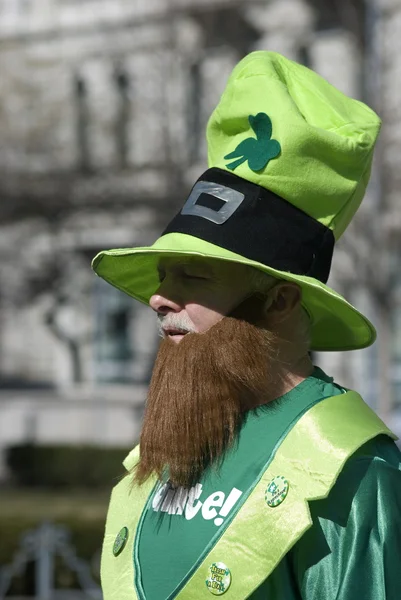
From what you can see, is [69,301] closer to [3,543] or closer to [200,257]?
[3,543]

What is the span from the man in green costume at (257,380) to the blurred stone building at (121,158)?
8740mm

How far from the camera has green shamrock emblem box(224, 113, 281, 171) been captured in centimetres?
241

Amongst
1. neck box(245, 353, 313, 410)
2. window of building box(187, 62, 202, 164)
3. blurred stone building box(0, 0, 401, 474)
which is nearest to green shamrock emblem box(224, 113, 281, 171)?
neck box(245, 353, 313, 410)

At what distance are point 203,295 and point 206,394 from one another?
22 cm

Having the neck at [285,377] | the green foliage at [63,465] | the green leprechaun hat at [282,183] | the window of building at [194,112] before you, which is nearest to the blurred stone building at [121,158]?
the window of building at [194,112]

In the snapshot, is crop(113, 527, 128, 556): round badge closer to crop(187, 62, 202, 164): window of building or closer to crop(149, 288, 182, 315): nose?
crop(149, 288, 182, 315): nose

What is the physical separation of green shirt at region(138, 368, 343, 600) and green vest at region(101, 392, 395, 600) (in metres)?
0.03

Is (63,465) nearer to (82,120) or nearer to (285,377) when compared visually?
(82,120)

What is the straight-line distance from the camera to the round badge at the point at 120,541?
100 inches

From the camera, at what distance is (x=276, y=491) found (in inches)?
89.6

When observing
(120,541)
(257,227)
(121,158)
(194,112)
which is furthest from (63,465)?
(257,227)

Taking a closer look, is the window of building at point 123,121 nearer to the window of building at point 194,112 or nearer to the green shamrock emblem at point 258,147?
the window of building at point 194,112

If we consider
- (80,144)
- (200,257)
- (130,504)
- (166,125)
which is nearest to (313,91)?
(200,257)

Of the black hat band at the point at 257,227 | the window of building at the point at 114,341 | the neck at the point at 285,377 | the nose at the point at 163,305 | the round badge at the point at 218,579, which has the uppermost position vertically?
the black hat band at the point at 257,227
